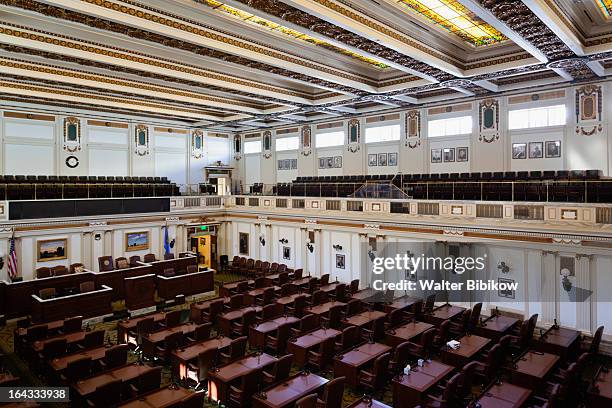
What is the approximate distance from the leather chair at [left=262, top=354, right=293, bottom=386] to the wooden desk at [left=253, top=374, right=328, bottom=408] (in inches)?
18.3

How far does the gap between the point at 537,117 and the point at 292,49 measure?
9844mm

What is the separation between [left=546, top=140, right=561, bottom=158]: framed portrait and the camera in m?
15.6

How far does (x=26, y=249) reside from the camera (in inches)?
660

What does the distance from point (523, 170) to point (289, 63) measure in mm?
10026

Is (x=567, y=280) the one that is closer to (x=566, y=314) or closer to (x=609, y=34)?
(x=566, y=314)

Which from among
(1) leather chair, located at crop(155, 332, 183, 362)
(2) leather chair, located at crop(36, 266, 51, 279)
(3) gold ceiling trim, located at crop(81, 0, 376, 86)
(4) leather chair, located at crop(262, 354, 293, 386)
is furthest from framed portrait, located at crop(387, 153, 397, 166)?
(2) leather chair, located at crop(36, 266, 51, 279)

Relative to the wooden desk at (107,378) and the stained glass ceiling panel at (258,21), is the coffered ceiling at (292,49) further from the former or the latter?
the wooden desk at (107,378)

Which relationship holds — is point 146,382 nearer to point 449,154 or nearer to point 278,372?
point 278,372

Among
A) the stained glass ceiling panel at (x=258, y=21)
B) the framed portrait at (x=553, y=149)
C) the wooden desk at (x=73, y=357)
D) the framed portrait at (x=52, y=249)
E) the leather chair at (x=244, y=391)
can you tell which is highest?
the stained glass ceiling panel at (x=258, y=21)

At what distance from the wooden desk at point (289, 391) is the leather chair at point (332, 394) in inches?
14.3

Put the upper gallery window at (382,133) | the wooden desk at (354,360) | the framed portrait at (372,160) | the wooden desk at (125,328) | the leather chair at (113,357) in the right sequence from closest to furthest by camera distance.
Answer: the wooden desk at (354,360)
the leather chair at (113,357)
the wooden desk at (125,328)
the upper gallery window at (382,133)
the framed portrait at (372,160)

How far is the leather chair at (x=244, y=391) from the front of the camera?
783cm

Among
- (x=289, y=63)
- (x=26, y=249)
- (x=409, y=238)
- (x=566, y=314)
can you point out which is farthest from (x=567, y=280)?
(x=26, y=249)

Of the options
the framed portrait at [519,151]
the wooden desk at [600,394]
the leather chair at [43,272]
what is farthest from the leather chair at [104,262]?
the framed portrait at [519,151]
